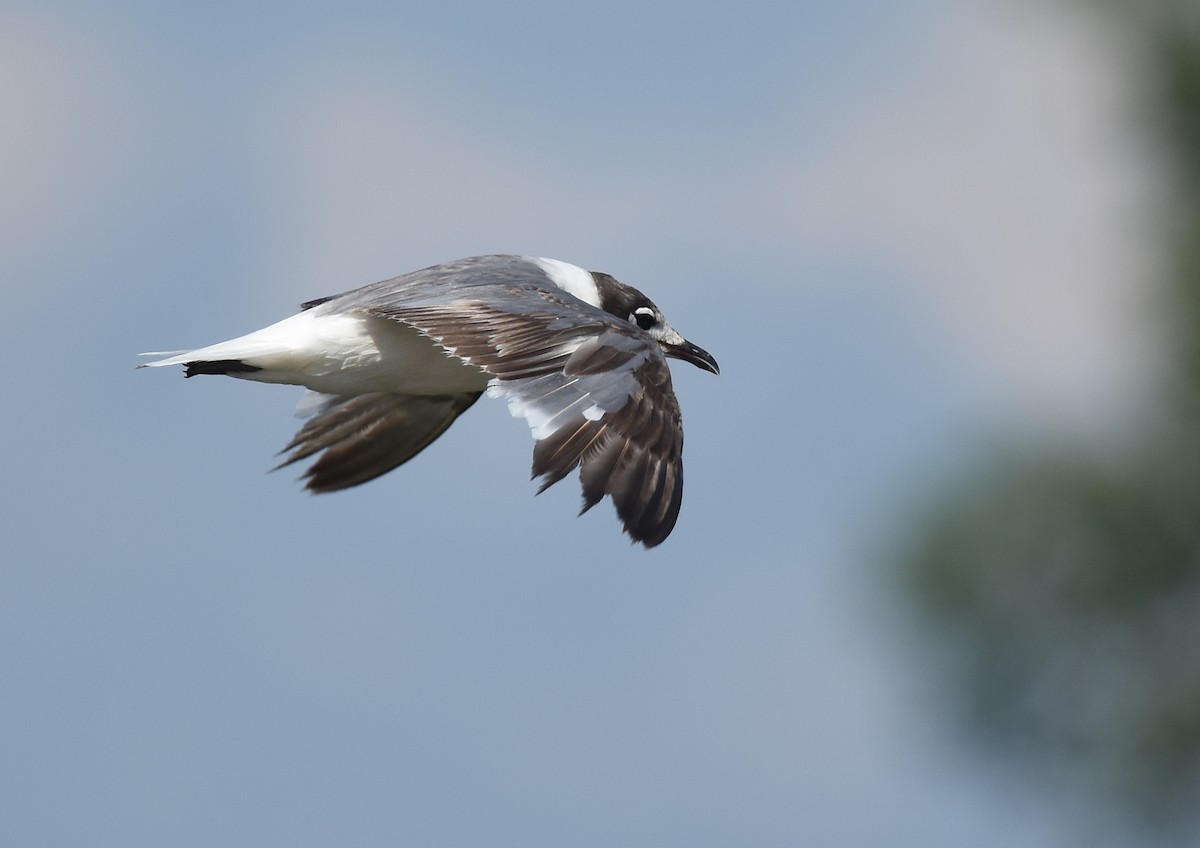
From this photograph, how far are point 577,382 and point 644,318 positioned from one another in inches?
84.7

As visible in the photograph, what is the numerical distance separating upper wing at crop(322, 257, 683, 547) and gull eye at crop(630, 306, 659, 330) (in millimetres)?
1170

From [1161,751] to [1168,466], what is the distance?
313 centimetres

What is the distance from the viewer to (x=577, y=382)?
19.5 feet

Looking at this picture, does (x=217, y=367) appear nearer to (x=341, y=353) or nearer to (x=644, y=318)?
(x=341, y=353)

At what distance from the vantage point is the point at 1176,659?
19.8m

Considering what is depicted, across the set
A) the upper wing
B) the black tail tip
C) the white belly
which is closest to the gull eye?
the white belly

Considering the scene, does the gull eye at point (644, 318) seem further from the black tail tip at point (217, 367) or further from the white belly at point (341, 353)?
the black tail tip at point (217, 367)

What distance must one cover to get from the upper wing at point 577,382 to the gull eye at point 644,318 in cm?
117

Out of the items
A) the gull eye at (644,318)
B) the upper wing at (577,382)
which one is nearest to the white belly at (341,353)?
the upper wing at (577,382)

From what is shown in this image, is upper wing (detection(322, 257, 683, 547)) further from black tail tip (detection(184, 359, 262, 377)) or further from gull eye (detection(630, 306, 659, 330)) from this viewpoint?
gull eye (detection(630, 306, 659, 330))

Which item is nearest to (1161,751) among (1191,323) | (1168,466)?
(1168,466)

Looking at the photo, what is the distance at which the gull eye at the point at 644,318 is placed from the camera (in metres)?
8.06

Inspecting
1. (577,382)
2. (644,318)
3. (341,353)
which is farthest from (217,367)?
(644,318)

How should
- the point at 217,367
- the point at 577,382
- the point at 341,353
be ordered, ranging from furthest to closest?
the point at 341,353 < the point at 217,367 < the point at 577,382
